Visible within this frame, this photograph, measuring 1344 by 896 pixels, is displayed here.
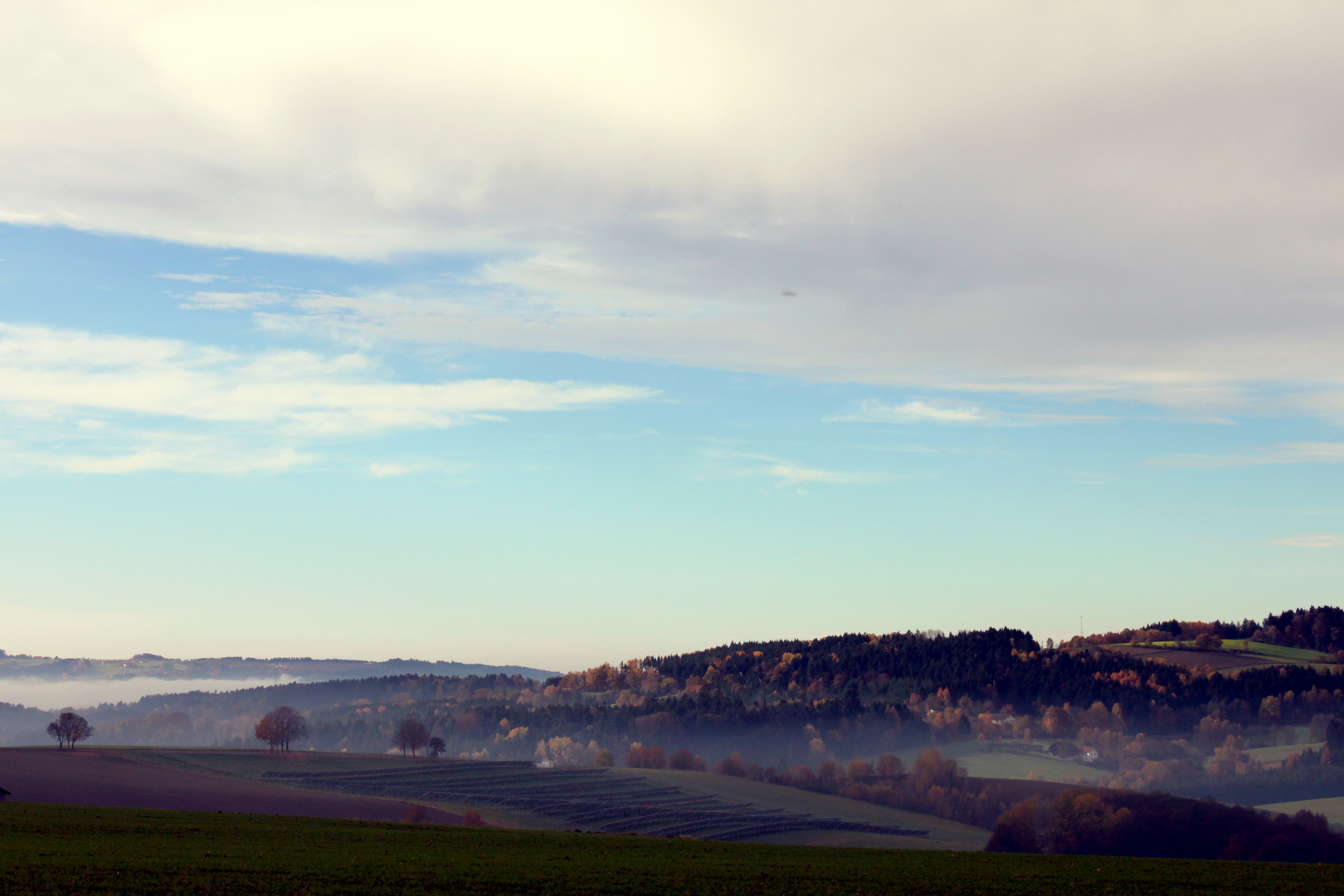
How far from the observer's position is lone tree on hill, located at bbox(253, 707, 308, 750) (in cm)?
17500

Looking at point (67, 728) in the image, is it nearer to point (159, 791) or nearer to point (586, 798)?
point (159, 791)

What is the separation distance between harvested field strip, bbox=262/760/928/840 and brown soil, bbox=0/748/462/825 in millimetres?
13571

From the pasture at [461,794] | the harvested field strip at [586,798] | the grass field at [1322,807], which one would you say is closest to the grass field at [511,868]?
the pasture at [461,794]

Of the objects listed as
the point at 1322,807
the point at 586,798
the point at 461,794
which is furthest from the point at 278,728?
the point at 1322,807

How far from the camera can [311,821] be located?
264 ft

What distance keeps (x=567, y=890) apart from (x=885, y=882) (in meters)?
15.9

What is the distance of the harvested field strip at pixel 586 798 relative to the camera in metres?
141

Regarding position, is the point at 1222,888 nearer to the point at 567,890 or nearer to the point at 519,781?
the point at 567,890

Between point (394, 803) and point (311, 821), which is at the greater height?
point (311, 821)

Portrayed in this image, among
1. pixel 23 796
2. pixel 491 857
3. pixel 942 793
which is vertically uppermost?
pixel 491 857

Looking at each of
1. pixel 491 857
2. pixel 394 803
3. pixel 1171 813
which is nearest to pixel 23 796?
pixel 394 803

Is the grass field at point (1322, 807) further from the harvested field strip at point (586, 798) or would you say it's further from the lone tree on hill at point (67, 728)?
the lone tree on hill at point (67, 728)

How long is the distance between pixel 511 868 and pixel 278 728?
140490mm

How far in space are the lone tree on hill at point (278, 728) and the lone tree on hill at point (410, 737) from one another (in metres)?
19.6
